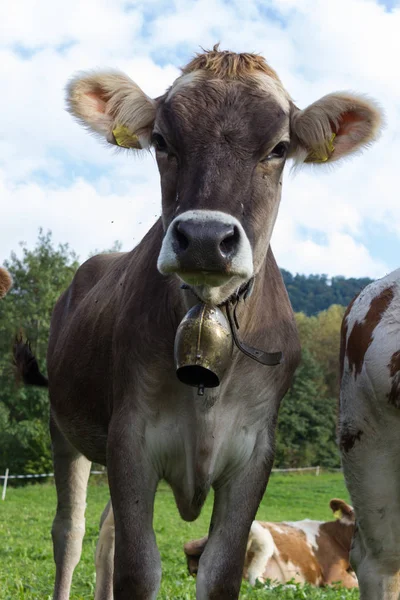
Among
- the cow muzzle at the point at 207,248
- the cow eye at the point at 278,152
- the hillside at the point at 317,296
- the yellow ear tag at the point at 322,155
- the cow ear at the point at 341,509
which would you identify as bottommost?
the cow muzzle at the point at 207,248

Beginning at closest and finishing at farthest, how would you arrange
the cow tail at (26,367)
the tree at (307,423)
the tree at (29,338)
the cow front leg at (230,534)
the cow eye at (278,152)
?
the cow eye at (278,152), the cow front leg at (230,534), the cow tail at (26,367), the tree at (29,338), the tree at (307,423)

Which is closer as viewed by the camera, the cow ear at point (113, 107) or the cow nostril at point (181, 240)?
the cow nostril at point (181, 240)

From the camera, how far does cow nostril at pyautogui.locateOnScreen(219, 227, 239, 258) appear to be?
11.3ft

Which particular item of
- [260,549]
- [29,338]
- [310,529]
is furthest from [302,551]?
[29,338]

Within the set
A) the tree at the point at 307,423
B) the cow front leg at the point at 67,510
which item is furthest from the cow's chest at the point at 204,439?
the tree at the point at 307,423

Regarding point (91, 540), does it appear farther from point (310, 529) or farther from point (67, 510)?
point (67, 510)

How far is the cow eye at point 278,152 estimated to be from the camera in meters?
4.05

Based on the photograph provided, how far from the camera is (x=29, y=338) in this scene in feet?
142

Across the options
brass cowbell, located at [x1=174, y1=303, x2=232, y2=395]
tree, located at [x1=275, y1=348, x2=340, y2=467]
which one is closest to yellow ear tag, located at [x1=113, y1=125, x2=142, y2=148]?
brass cowbell, located at [x1=174, y1=303, x2=232, y2=395]

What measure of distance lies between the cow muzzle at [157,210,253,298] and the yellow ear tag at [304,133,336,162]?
→ 114cm

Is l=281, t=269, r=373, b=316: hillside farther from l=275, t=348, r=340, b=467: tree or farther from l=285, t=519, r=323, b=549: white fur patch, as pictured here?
l=285, t=519, r=323, b=549: white fur patch

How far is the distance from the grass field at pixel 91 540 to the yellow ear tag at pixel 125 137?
146 inches

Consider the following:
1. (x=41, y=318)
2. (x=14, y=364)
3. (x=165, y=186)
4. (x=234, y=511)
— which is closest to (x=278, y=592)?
(x=14, y=364)

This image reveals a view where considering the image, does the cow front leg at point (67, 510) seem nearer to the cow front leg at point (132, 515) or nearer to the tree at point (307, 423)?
the cow front leg at point (132, 515)
